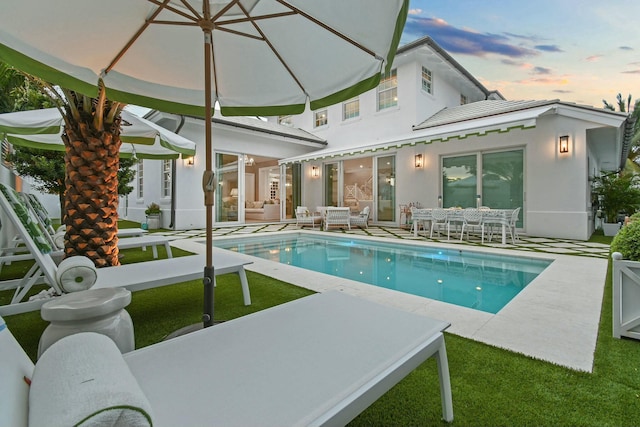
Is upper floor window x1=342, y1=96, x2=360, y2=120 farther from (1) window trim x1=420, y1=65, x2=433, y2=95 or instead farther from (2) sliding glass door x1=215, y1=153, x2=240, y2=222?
(2) sliding glass door x1=215, y1=153, x2=240, y2=222

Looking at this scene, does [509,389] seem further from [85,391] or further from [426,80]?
[426,80]

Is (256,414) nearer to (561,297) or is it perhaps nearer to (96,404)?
(96,404)

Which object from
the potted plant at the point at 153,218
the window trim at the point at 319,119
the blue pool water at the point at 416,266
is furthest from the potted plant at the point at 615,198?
the potted plant at the point at 153,218

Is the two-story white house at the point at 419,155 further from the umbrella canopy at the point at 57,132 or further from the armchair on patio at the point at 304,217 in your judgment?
the umbrella canopy at the point at 57,132

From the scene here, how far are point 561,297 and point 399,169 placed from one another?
9.68 metres

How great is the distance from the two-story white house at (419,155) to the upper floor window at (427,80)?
0.22 feet

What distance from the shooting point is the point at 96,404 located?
626 mm

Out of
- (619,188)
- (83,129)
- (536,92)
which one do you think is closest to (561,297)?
(83,129)

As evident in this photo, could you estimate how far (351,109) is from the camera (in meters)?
14.8

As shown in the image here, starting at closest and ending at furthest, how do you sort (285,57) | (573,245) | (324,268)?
(285,57) < (324,268) < (573,245)

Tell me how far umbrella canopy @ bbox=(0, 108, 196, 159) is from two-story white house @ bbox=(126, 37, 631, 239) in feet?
14.9

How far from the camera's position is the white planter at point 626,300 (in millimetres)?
2543

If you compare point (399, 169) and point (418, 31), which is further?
point (418, 31)

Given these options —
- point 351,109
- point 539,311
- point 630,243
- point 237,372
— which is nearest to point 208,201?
point 237,372
